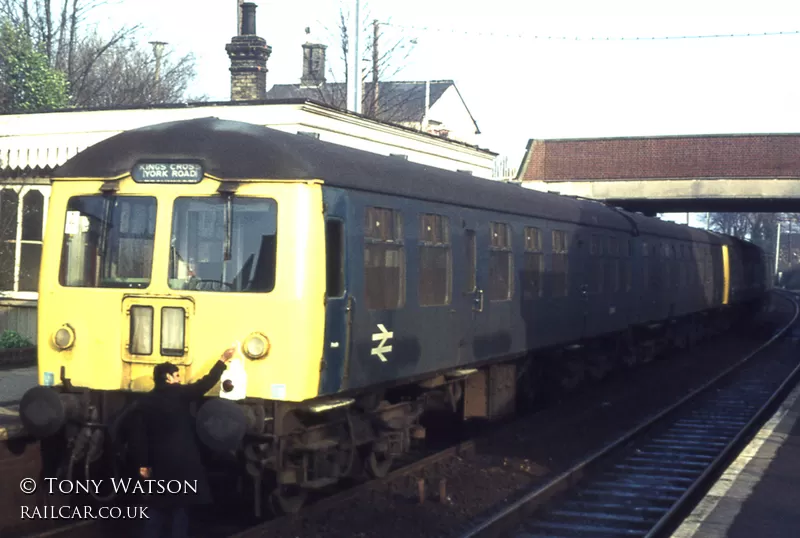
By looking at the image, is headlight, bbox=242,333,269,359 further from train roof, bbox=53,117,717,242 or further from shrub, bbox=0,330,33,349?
shrub, bbox=0,330,33,349

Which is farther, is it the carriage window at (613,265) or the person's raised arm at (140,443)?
the carriage window at (613,265)

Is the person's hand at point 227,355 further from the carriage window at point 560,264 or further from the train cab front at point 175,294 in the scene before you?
the carriage window at point 560,264

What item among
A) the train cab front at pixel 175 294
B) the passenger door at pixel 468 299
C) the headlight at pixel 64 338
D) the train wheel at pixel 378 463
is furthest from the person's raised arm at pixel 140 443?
the passenger door at pixel 468 299

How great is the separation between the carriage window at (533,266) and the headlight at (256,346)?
558 cm

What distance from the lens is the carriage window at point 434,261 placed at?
34.4 ft

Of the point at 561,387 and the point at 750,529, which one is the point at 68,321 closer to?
the point at 750,529

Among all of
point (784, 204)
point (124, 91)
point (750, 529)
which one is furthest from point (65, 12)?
point (750, 529)

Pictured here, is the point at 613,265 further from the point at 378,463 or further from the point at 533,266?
the point at 378,463

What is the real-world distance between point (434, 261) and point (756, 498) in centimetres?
369

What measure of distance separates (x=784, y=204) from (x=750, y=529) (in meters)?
31.9

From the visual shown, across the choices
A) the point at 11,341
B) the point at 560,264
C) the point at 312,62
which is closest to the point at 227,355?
the point at 560,264

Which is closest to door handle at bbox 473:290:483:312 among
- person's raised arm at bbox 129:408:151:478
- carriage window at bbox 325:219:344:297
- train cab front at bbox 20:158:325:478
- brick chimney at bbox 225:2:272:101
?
carriage window at bbox 325:219:344:297

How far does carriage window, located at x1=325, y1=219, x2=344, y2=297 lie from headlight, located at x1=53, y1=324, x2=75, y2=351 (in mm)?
2113

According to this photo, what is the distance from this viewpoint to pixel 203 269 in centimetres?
858
